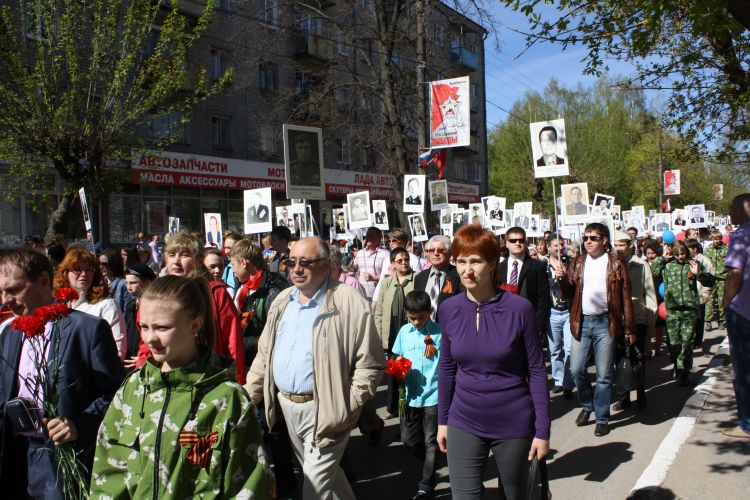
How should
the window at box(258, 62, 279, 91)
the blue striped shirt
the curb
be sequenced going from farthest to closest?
the window at box(258, 62, 279, 91), the curb, the blue striped shirt

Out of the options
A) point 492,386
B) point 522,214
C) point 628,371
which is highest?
point 522,214

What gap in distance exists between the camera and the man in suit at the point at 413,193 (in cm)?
1452

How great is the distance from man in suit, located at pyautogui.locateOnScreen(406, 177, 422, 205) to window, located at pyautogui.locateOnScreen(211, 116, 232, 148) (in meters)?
Answer: 14.5

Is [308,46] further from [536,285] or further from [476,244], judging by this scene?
[476,244]

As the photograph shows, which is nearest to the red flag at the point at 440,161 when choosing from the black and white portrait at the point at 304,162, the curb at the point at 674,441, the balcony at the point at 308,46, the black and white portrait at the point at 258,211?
the black and white portrait at the point at 258,211

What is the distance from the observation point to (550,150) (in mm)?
8766

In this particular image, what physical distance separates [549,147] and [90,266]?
6.06 m

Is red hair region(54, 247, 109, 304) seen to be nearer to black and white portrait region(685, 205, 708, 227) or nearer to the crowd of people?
the crowd of people

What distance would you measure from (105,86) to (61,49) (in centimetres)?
168

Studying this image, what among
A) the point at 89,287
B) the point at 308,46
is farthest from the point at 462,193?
the point at 89,287

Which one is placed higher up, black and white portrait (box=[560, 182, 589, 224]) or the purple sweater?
black and white portrait (box=[560, 182, 589, 224])

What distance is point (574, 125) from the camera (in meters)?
43.6

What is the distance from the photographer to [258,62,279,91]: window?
29.2 m

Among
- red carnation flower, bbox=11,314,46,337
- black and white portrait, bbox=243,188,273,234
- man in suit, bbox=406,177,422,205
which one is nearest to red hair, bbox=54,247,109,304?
red carnation flower, bbox=11,314,46,337
